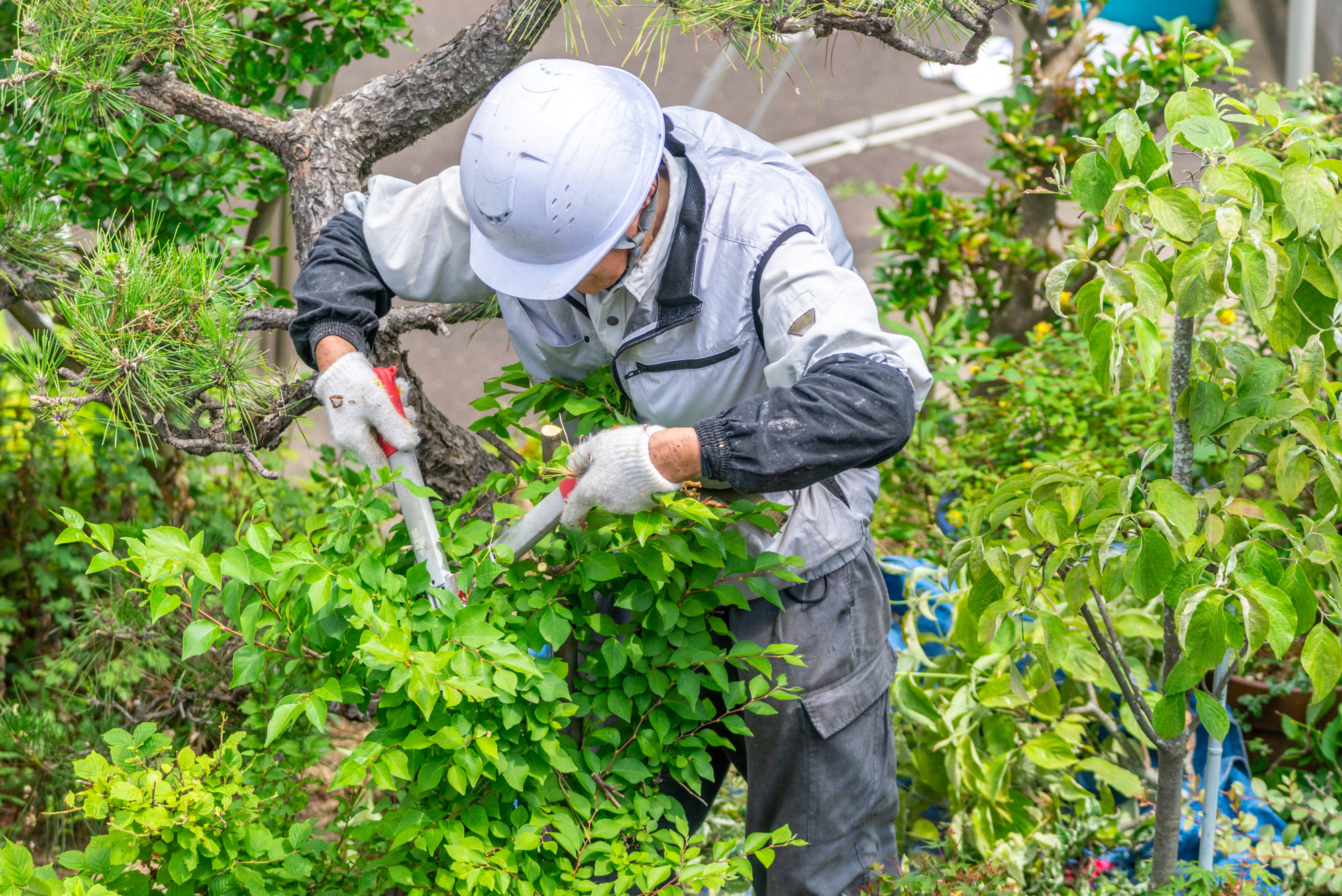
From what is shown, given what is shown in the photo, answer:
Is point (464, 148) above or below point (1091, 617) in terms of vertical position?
above

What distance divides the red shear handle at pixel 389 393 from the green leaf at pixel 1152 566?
1.15m

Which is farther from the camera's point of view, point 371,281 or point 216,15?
point 216,15

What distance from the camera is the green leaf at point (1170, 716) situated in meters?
1.67

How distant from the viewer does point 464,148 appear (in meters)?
1.60

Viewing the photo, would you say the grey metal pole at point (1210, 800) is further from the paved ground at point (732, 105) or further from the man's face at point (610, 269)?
the paved ground at point (732, 105)

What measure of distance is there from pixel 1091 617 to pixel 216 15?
1982 mm

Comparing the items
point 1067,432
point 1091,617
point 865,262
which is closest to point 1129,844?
point 1091,617

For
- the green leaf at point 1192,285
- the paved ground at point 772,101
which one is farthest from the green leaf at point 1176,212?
the paved ground at point 772,101

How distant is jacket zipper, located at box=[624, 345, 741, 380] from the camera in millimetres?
1751

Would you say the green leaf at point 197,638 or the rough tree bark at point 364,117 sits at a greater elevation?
the rough tree bark at point 364,117

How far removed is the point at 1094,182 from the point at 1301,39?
3223 millimetres

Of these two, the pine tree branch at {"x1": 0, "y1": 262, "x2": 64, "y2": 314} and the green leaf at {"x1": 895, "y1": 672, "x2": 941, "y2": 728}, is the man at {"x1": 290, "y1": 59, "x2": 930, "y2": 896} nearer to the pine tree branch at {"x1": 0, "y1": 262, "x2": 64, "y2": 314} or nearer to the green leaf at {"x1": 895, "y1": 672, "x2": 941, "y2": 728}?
the green leaf at {"x1": 895, "y1": 672, "x2": 941, "y2": 728}

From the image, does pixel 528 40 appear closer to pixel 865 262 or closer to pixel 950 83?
pixel 865 262

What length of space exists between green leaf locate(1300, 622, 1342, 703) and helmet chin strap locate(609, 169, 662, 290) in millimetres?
1106
